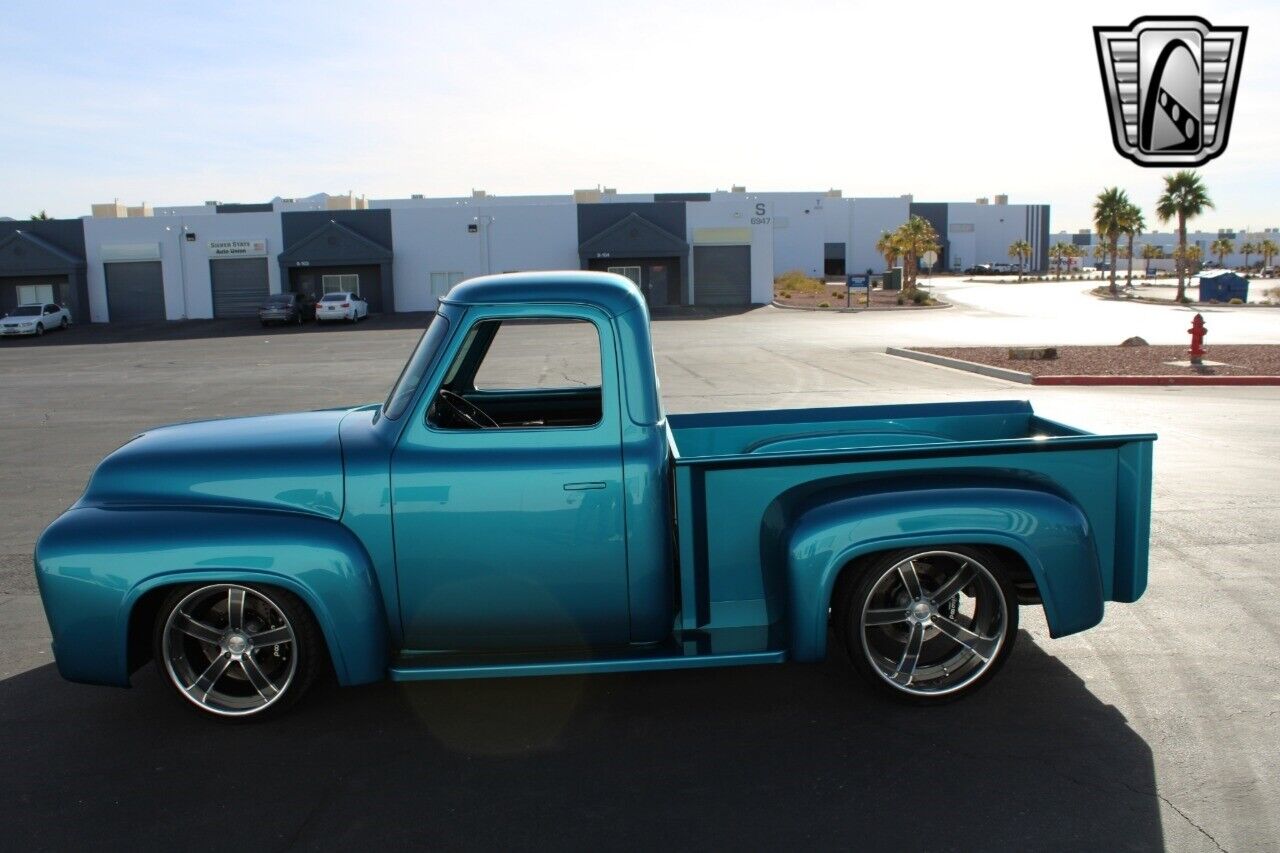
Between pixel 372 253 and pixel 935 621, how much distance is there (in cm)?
4981

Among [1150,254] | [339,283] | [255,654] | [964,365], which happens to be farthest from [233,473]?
[1150,254]

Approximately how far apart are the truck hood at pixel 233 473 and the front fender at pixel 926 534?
207 cm

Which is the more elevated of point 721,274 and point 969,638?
point 721,274

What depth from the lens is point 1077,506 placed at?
470 cm

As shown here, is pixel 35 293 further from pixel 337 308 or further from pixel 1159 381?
pixel 1159 381

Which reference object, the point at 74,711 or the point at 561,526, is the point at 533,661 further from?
the point at 74,711

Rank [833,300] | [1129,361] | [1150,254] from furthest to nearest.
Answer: [1150,254], [833,300], [1129,361]

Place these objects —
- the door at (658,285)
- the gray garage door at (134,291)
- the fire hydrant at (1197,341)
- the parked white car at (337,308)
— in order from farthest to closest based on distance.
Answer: the door at (658,285) → the gray garage door at (134,291) → the parked white car at (337,308) → the fire hydrant at (1197,341)

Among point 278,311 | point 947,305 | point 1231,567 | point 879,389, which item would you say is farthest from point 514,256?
point 1231,567

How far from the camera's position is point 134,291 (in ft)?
173

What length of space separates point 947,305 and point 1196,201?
2536cm

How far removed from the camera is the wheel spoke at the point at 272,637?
464cm

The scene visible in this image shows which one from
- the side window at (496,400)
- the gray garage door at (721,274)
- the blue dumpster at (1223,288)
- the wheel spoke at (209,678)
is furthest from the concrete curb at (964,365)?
the blue dumpster at (1223,288)

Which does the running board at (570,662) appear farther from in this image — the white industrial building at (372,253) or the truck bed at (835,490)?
the white industrial building at (372,253)
